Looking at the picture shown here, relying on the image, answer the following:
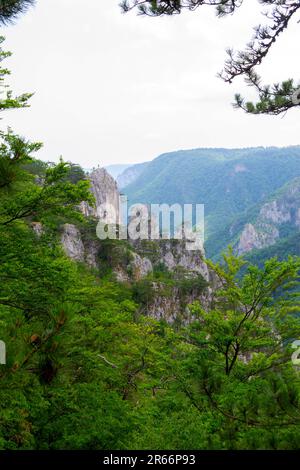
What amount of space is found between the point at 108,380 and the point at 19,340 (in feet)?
29.3

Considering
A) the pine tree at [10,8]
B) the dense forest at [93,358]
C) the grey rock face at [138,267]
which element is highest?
the pine tree at [10,8]

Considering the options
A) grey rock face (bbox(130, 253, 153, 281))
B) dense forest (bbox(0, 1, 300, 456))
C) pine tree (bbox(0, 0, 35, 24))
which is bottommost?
grey rock face (bbox(130, 253, 153, 281))

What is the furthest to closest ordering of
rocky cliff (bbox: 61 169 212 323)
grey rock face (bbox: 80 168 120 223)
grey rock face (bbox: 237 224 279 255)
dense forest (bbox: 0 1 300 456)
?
grey rock face (bbox: 237 224 279 255), grey rock face (bbox: 80 168 120 223), rocky cliff (bbox: 61 169 212 323), dense forest (bbox: 0 1 300 456)

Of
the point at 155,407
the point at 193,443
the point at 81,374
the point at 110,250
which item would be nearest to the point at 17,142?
the point at 193,443

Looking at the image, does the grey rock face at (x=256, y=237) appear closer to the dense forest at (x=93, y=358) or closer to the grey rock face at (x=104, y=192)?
the grey rock face at (x=104, y=192)

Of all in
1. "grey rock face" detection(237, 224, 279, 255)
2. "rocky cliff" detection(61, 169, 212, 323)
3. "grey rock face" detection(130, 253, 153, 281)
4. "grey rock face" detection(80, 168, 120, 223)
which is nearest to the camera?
"rocky cliff" detection(61, 169, 212, 323)

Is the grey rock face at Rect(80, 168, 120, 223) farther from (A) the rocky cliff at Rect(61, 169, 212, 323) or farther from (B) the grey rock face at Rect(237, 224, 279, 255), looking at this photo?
(B) the grey rock face at Rect(237, 224, 279, 255)

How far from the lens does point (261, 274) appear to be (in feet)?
31.7

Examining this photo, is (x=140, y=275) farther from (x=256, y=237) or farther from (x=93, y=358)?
(x=256, y=237)

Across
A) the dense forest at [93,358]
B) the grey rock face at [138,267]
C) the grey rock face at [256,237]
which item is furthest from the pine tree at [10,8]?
the grey rock face at [256,237]

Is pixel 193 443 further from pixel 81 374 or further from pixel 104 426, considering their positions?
pixel 81 374

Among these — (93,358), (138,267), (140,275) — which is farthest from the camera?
(138,267)

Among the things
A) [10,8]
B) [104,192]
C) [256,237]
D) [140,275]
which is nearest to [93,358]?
[10,8]

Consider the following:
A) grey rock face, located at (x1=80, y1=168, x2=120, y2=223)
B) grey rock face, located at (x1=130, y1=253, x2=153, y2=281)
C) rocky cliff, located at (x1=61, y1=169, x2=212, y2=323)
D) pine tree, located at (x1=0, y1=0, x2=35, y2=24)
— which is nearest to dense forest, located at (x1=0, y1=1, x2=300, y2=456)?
pine tree, located at (x1=0, y1=0, x2=35, y2=24)
